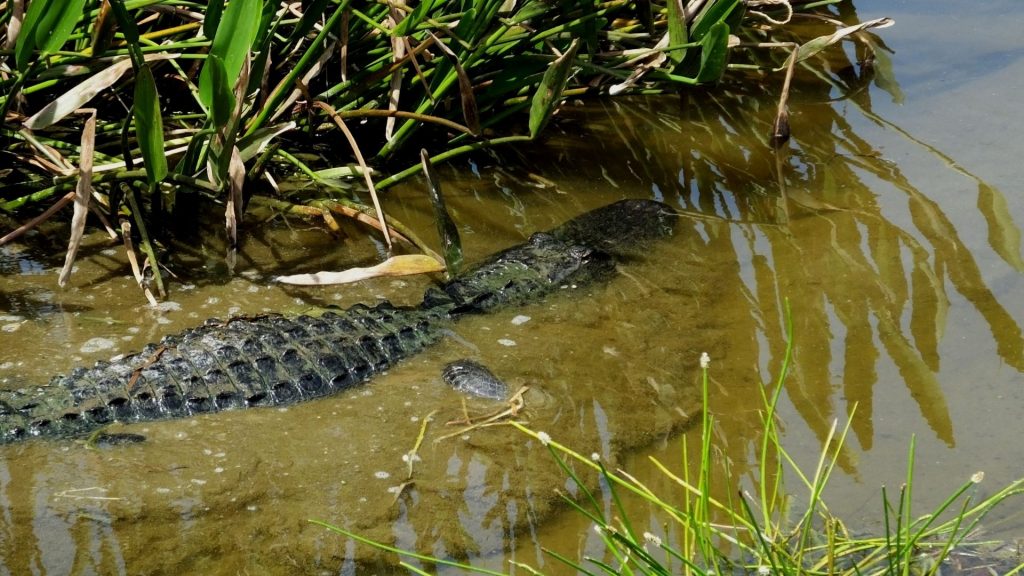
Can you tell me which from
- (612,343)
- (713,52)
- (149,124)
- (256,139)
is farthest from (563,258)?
(149,124)

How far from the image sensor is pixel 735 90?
598 cm

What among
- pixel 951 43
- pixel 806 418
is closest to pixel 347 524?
pixel 806 418

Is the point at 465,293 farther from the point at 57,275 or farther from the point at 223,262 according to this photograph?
the point at 57,275

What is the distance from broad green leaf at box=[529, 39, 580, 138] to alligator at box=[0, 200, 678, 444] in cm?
58

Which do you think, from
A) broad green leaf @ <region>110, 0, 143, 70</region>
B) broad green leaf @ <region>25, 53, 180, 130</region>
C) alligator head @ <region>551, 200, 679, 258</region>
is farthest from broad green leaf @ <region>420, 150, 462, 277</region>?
broad green leaf @ <region>25, 53, 180, 130</region>

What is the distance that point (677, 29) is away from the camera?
14.2ft

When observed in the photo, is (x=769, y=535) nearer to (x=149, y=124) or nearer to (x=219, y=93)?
(x=219, y=93)

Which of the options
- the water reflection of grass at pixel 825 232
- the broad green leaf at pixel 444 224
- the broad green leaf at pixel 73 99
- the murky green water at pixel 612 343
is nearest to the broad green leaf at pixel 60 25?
the broad green leaf at pixel 73 99

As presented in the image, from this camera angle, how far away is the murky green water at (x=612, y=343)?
2.80 meters

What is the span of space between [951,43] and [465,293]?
3728 mm

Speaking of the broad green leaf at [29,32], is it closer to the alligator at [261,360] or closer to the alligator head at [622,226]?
the alligator at [261,360]

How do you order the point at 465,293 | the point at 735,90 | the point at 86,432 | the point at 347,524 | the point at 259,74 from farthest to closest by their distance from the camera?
1. the point at 735,90
2. the point at 465,293
3. the point at 259,74
4. the point at 86,432
5. the point at 347,524

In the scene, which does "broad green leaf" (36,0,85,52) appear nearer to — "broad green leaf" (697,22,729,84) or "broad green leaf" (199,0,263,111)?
"broad green leaf" (199,0,263,111)

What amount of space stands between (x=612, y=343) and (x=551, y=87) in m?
0.98
